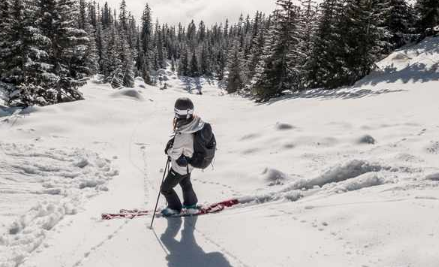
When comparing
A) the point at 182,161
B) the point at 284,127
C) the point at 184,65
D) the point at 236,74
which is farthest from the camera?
the point at 184,65

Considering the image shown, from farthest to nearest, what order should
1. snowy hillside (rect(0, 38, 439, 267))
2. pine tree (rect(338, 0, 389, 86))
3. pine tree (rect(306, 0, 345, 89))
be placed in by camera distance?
1. pine tree (rect(306, 0, 345, 89))
2. pine tree (rect(338, 0, 389, 86))
3. snowy hillside (rect(0, 38, 439, 267))

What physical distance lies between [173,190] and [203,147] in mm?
1079

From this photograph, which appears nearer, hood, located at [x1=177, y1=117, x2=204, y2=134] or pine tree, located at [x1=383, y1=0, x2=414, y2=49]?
hood, located at [x1=177, y1=117, x2=204, y2=134]

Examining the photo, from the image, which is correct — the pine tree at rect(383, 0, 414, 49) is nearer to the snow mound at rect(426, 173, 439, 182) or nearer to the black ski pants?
the snow mound at rect(426, 173, 439, 182)

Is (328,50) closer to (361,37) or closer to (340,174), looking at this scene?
(361,37)

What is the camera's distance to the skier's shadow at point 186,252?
4.56m

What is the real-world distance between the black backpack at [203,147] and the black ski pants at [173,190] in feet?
1.43

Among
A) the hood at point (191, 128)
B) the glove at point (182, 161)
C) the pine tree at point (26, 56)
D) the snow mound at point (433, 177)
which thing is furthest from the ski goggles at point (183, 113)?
the pine tree at point (26, 56)

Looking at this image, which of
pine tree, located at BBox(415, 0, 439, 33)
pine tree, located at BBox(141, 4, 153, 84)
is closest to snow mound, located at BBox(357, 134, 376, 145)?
pine tree, located at BBox(415, 0, 439, 33)

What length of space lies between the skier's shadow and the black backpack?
1041 millimetres

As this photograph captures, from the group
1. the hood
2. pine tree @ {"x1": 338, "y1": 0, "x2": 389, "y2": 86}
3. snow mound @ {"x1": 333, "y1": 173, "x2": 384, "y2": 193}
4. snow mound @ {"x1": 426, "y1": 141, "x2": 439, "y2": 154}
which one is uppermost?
pine tree @ {"x1": 338, "y1": 0, "x2": 389, "y2": 86}

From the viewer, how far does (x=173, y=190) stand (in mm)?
6086

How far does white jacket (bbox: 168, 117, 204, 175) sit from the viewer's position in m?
5.52

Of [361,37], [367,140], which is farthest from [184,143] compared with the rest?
[361,37]
